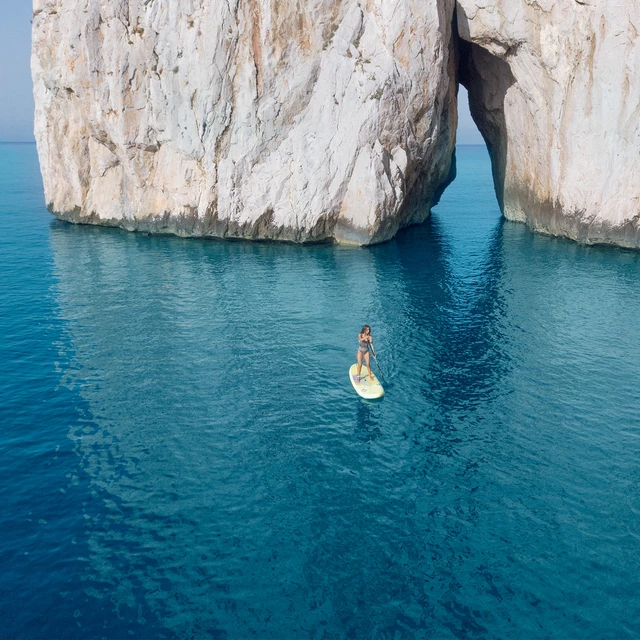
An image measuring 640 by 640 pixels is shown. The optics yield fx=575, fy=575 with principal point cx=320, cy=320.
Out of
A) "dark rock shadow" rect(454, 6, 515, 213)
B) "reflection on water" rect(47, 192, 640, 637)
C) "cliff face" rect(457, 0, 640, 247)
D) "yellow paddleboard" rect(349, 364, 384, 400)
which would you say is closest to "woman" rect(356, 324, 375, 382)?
"yellow paddleboard" rect(349, 364, 384, 400)

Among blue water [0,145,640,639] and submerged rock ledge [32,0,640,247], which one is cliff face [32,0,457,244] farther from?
blue water [0,145,640,639]

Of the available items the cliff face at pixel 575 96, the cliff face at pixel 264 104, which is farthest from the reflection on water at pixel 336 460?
the cliff face at pixel 264 104

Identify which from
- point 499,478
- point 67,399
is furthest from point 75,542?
point 499,478

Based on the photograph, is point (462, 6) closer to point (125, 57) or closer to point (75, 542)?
point (125, 57)

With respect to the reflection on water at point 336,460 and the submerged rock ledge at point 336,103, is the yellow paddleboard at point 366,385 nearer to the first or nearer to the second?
the reflection on water at point 336,460

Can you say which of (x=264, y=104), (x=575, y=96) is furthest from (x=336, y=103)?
(x=575, y=96)

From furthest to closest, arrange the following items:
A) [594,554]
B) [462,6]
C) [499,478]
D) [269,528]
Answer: [462,6] < [499,478] < [269,528] < [594,554]

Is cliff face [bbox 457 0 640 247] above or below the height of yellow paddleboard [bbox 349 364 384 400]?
above
